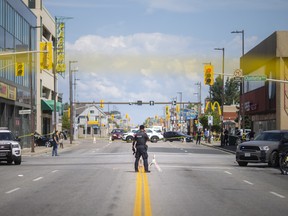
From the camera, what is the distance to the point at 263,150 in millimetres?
29328

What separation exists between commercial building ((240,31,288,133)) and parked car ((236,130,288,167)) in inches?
726

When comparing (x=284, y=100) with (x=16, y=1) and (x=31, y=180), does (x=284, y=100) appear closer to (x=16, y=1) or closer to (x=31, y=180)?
(x=16, y=1)

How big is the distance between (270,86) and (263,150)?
3096 cm

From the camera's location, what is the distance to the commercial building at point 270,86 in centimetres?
5559

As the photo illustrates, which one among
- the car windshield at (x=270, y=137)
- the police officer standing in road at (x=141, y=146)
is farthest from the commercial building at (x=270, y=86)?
the police officer standing in road at (x=141, y=146)

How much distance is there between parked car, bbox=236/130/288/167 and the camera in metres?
29.4

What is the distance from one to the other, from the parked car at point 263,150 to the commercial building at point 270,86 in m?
18.4

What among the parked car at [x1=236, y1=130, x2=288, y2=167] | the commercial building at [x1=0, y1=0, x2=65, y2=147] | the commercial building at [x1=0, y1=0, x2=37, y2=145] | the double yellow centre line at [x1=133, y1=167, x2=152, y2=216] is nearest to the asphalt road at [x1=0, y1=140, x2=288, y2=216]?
the double yellow centre line at [x1=133, y1=167, x2=152, y2=216]

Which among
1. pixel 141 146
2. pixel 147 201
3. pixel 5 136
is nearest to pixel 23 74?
pixel 5 136

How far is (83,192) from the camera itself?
667 inches

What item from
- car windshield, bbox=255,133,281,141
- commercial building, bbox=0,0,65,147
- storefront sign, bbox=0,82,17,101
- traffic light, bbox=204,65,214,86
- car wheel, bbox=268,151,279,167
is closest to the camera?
car wheel, bbox=268,151,279,167

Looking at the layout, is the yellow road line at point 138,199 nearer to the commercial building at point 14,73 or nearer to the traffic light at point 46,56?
the traffic light at point 46,56

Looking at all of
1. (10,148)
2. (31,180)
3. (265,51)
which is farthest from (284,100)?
(31,180)

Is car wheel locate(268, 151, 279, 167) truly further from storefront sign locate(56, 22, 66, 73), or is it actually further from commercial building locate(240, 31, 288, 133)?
storefront sign locate(56, 22, 66, 73)
